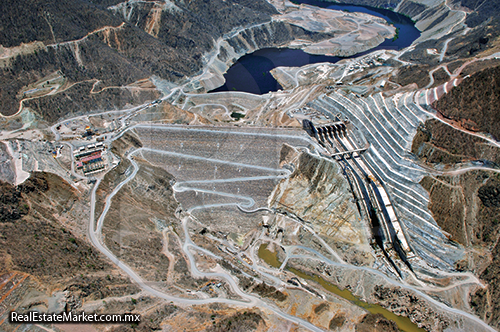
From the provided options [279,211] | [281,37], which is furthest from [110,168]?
[281,37]

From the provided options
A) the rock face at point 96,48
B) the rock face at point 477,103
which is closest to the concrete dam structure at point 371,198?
the rock face at point 477,103

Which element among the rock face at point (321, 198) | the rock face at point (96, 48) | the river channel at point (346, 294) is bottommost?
the river channel at point (346, 294)

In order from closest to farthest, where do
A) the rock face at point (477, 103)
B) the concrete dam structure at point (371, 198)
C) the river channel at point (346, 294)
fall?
the river channel at point (346, 294)
the concrete dam structure at point (371, 198)
the rock face at point (477, 103)

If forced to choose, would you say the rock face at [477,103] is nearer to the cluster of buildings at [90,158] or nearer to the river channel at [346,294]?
the river channel at [346,294]

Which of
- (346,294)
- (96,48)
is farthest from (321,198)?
(96,48)

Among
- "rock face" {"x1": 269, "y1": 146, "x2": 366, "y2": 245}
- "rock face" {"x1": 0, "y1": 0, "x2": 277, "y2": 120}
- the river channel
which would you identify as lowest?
the river channel

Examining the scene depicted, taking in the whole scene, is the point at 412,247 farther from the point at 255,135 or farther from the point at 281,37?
the point at 281,37

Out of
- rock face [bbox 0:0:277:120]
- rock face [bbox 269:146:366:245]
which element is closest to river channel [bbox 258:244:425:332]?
rock face [bbox 269:146:366:245]

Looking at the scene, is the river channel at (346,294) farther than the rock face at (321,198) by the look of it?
No

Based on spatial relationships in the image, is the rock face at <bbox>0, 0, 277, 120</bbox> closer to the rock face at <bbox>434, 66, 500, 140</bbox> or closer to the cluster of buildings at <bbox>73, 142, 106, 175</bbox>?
the cluster of buildings at <bbox>73, 142, 106, 175</bbox>
